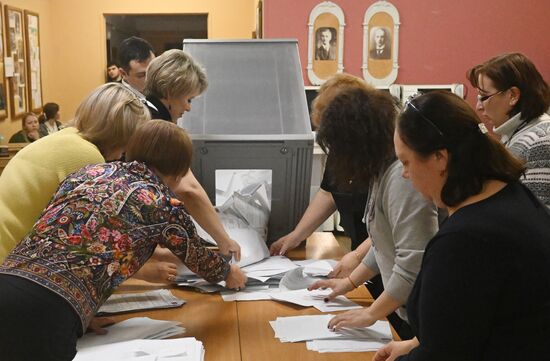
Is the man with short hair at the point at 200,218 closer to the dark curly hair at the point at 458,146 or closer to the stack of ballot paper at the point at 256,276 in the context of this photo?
the stack of ballot paper at the point at 256,276

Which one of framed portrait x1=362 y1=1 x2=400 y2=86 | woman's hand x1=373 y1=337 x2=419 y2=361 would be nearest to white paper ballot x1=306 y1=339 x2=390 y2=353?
woman's hand x1=373 y1=337 x2=419 y2=361

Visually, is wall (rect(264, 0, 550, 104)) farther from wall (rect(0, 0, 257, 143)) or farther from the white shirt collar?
the white shirt collar

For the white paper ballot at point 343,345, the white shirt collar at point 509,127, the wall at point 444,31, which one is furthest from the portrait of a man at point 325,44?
the white paper ballot at point 343,345

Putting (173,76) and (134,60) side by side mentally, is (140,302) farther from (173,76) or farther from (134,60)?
(134,60)

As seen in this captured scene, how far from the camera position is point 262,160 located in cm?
261

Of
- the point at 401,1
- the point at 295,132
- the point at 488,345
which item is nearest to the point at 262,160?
the point at 295,132

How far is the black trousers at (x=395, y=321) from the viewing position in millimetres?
1950

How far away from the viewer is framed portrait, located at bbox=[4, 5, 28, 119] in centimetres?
729

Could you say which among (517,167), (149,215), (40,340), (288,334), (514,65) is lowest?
(288,334)

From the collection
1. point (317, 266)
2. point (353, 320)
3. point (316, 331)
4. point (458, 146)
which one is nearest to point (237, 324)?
point (316, 331)

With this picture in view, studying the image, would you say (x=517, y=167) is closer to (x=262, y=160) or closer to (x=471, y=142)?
(x=471, y=142)

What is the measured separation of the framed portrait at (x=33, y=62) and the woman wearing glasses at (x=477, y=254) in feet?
25.1

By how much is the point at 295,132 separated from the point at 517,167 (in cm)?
155

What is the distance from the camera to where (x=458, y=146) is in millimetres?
1183
